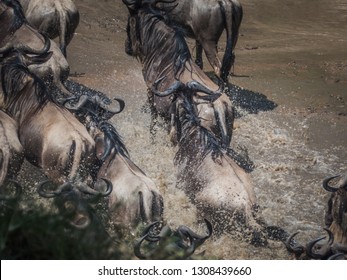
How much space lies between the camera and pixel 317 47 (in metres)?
18.5

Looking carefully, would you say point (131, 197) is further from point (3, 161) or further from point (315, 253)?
point (315, 253)

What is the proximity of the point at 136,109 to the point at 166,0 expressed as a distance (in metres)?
1.81

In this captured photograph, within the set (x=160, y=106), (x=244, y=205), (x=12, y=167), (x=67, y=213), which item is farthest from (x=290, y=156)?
(x=67, y=213)

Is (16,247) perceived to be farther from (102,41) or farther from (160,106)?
(102,41)

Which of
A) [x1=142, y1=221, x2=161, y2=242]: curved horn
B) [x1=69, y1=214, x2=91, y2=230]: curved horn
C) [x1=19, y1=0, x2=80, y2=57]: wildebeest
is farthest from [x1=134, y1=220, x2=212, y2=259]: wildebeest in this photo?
[x1=19, y1=0, x2=80, y2=57]: wildebeest

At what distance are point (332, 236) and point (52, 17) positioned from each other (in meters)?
7.32

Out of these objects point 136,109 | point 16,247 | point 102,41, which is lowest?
point 102,41

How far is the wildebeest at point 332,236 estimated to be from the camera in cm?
709

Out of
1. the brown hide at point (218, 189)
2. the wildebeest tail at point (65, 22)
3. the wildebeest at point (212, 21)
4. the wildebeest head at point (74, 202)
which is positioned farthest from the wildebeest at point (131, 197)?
the wildebeest at point (212, 21)

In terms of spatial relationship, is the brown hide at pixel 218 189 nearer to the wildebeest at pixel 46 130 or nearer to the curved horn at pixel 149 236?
the wildebeest at pixel 46 130

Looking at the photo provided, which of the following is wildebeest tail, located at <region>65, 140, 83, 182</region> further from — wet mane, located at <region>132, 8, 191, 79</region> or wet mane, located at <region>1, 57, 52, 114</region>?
wet mane, located at <region>132, 8, 191, 79</region>

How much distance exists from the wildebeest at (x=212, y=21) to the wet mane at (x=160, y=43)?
213cm

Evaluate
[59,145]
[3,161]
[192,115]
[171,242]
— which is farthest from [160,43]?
[171,242]

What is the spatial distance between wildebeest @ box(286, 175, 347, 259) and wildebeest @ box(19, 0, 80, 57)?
639cm
